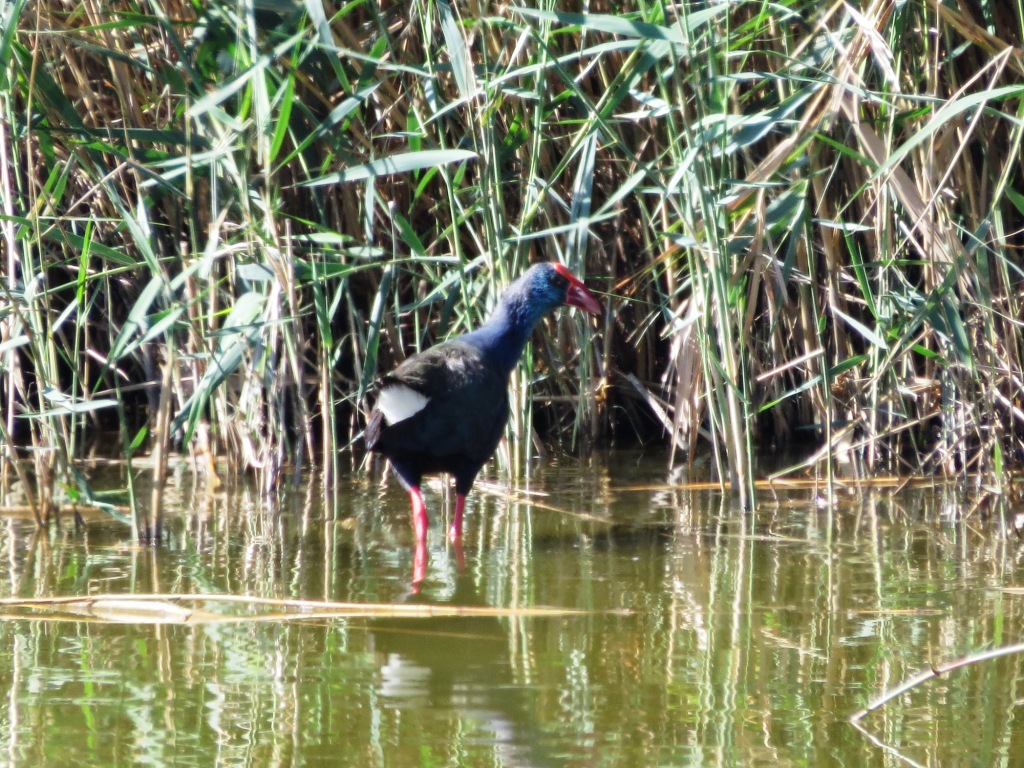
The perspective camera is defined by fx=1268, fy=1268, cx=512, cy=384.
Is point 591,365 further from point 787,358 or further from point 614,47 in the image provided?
point 614,47

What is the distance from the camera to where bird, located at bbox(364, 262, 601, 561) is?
317cm

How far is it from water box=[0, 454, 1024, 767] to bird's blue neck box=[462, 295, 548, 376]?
452 mm

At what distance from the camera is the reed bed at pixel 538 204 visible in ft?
9.90

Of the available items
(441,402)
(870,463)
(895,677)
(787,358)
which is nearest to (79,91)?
(441,402)

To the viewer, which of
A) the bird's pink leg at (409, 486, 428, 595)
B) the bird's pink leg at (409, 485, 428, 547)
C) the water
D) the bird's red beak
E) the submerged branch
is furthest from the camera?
the bird's red beak

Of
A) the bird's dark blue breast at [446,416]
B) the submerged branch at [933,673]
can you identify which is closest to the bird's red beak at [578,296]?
the bird's dark blue breast at [446,416]

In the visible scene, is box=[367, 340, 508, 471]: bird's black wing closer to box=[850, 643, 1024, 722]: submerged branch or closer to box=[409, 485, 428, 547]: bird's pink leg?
box=[409, 485, 428, 547]: bird's pink leg

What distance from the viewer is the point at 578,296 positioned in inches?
142

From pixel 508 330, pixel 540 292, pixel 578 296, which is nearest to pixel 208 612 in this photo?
pixel 508 330

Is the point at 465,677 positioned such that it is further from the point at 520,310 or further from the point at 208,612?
the point at 520,310

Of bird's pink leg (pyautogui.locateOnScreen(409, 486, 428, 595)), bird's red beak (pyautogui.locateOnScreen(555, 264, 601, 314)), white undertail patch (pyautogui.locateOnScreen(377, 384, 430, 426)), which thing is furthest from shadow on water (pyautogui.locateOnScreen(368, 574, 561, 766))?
bird's red beak (pyautogui.locateOnScreen(555, 264, 601, 314))

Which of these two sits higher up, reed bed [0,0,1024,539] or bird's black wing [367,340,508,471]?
reed bed [0,0,1024,539]

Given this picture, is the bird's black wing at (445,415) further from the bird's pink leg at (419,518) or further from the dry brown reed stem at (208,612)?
the dry brown reed stem at (208,612)

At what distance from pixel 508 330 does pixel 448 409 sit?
0.37 metres
